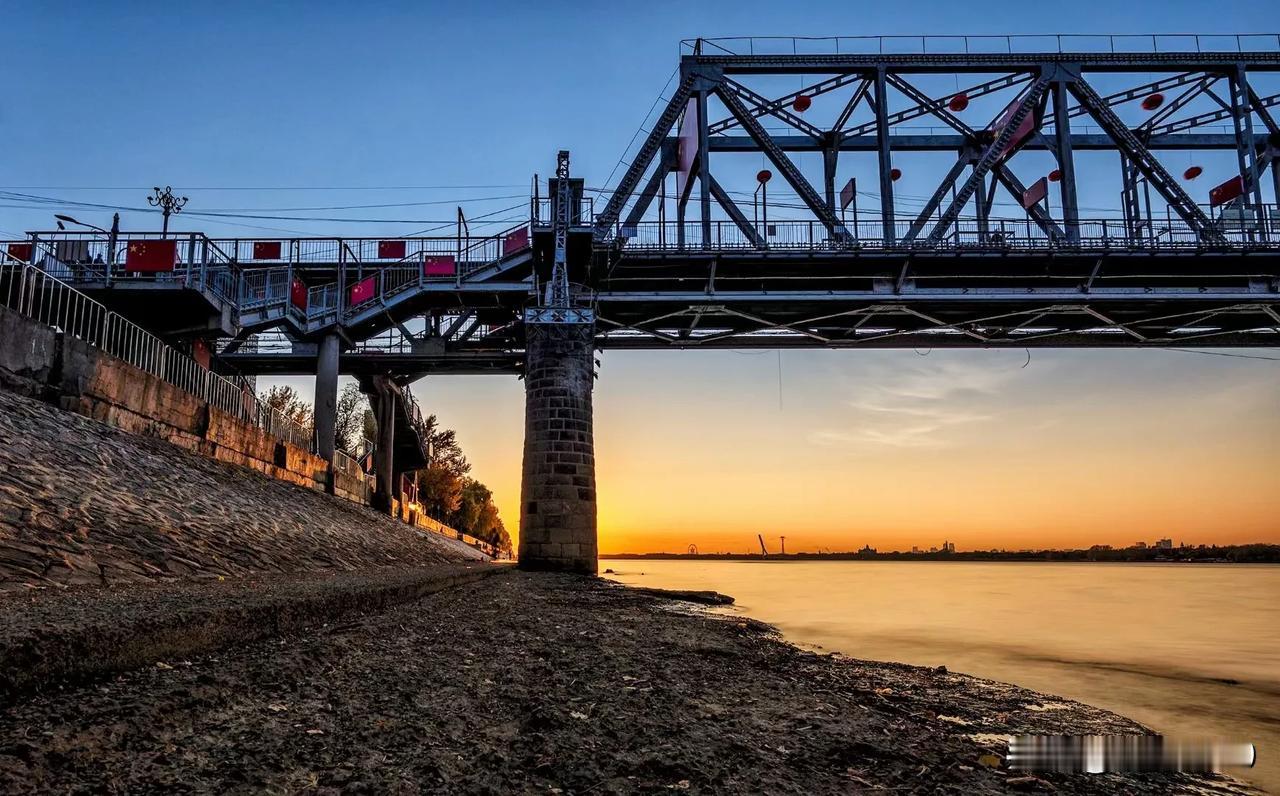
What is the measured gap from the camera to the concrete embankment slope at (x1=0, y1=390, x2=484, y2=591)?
237 inches

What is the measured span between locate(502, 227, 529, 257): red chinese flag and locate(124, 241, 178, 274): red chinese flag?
11036 mm

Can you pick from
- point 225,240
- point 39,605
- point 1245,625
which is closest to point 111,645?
point 39,605

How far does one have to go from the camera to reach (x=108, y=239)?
23.4 m

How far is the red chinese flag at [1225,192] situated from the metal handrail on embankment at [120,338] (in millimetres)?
42953

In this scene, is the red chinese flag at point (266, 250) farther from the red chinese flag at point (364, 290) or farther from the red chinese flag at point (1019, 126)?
the red chinese flag at point (1019, 126)

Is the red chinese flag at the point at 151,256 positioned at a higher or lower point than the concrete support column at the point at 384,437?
higher

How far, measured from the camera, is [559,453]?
23094mm

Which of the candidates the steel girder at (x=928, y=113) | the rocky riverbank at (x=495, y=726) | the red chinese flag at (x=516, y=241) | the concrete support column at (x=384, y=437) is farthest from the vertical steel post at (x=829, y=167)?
the rocky riverbank at (x=495, y=726)

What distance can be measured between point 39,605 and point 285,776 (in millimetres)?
2334

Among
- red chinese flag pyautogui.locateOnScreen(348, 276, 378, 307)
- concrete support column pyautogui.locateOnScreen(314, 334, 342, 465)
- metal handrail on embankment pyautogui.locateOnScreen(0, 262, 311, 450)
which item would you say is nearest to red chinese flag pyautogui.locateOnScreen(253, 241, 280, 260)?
red chinese flag pyautogui.locateOnScreen(348, 276, 378, 307)

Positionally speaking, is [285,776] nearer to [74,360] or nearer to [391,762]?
[391,762]

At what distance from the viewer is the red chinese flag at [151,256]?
22.8m

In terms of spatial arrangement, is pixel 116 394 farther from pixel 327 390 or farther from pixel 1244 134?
pixel 1244 134

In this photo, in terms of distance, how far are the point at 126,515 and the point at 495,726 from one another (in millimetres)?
7221
